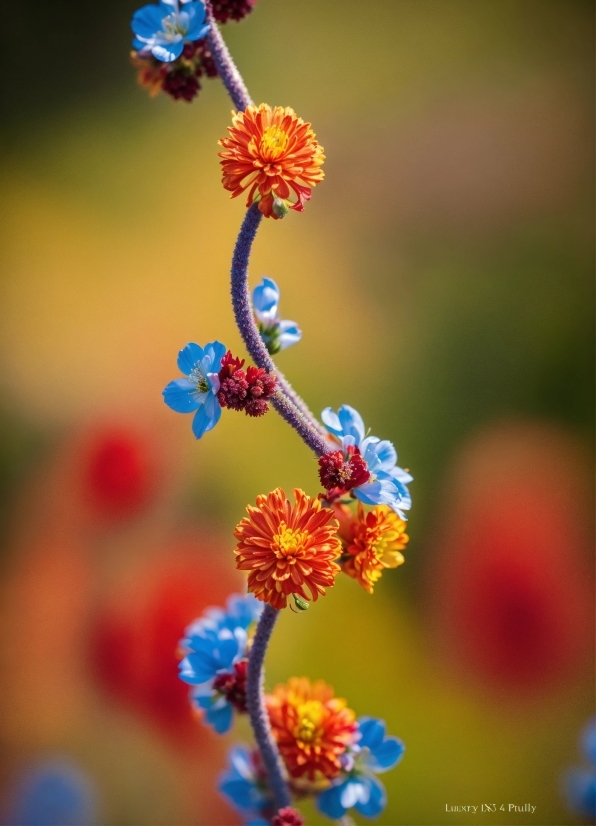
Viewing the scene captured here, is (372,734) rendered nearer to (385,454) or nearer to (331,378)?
(385,454)

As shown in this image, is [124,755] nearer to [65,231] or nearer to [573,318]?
[65,231]

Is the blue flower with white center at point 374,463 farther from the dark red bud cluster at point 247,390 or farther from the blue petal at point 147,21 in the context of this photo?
the blue petal at point 147,21

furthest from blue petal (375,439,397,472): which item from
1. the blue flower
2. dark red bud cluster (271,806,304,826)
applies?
the blue flower

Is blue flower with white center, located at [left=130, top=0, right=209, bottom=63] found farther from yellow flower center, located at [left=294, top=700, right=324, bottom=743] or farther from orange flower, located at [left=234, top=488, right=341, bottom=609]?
yellow flower center, located at [left=294, top=700, right=324, bottom=743]

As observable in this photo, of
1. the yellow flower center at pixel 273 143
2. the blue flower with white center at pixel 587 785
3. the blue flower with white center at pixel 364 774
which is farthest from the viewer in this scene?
the blue flower with white center at pixel 587 785

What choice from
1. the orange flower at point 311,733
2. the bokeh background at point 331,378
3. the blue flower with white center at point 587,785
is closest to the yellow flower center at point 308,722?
the orange flower at point 311,733

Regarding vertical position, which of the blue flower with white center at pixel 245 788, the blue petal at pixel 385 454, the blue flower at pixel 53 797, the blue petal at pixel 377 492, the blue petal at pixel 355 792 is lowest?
the blue flower at pixel 53 797

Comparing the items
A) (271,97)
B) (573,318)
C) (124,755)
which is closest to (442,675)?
(124,755)
